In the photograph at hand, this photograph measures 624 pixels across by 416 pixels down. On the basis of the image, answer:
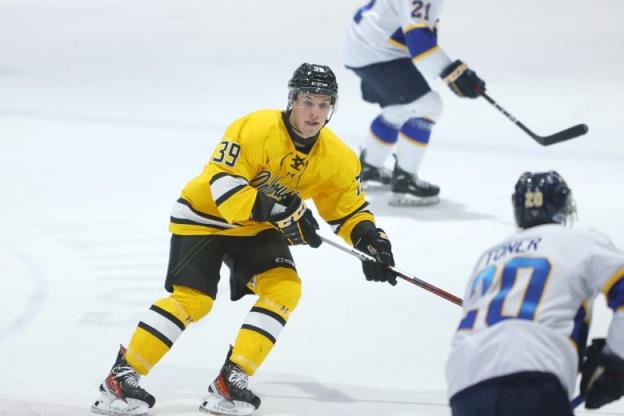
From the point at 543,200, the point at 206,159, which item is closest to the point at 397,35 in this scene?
the point at 206,159

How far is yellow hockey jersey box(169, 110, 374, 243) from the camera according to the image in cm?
321

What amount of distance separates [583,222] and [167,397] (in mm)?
2748

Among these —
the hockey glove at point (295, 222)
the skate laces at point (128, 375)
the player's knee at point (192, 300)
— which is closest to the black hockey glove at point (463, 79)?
the hockey glove at point (295, 222)

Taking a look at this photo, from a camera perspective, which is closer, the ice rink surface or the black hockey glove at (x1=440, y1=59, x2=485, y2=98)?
the ice rink surface

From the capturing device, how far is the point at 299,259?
16.0 ft

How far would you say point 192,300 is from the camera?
3213mm

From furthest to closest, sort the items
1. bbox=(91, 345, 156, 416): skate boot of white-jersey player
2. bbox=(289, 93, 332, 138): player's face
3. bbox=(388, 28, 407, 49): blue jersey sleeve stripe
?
1. bbox=(388, 28, 407, 49): blue jersey sleeve stripe
2. bbox=(289, 93, 332, 138): player's face
3. bbox=(91, 345, 156, 416): skate boot of white-jersey player

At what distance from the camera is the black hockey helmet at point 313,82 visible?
3289mm

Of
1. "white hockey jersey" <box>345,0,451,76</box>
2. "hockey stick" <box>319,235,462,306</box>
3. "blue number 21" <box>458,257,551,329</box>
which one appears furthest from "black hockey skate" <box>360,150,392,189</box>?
"blue number 21" <box>458,257,551,329</box>

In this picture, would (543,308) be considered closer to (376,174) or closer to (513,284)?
(513,284)

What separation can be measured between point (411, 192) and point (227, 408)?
2.81 metres

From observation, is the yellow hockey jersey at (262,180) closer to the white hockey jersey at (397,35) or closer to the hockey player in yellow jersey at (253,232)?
the hockey player in yellow jersey at (253,232)

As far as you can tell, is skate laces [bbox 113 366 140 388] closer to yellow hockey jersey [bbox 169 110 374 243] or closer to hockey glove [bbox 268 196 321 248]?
yellow hockey jersey [bbox 169 110 374 243]

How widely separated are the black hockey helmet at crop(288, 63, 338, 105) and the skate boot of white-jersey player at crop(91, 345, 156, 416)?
2.92 ft
